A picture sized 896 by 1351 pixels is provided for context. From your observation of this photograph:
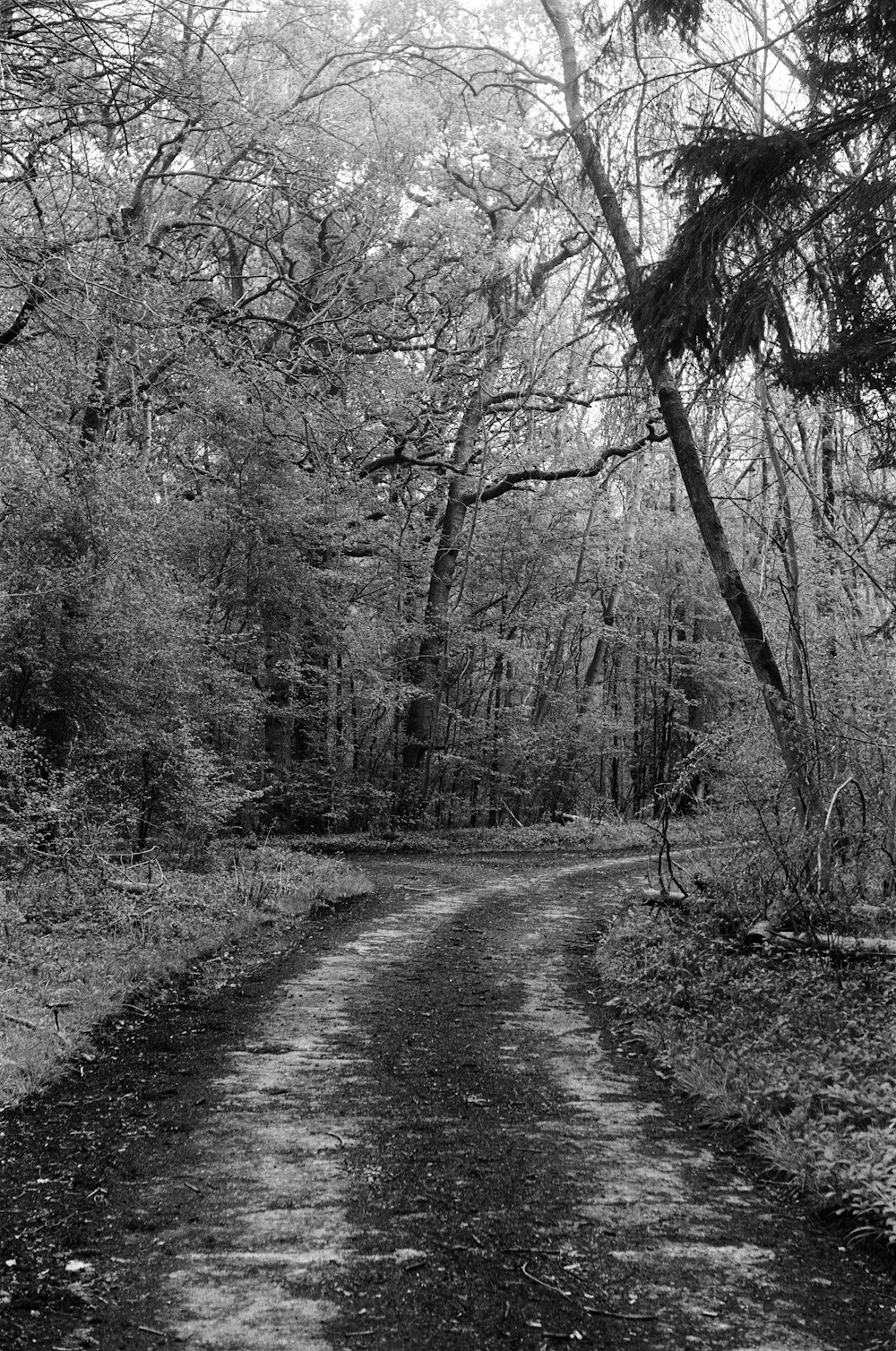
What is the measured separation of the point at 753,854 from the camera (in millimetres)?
9219

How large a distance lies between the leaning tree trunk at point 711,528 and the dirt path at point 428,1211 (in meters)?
3.18

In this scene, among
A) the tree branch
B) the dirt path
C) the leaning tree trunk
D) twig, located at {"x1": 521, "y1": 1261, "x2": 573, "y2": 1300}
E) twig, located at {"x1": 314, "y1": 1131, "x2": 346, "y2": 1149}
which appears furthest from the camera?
the tree branch

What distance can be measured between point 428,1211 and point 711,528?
716 cm

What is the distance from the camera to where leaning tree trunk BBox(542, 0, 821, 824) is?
8898mm

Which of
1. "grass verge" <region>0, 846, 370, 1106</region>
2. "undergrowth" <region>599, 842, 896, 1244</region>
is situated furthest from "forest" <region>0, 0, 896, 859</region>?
"undergrowth" <region>599, 842, 896, 1244</region>

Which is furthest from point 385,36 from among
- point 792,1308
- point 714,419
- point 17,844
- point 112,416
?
point 792,1308

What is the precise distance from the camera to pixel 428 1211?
13.0 ft

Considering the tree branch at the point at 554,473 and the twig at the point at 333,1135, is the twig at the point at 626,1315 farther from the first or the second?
the tree branch at the point at 554,473

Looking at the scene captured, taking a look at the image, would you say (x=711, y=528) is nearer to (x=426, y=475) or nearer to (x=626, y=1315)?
(x=626, y=1315)

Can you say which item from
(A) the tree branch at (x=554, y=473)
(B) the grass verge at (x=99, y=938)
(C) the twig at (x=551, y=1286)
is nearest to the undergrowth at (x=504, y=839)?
(B) the grass verge at (x=99, y=938)

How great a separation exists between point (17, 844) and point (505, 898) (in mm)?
6250

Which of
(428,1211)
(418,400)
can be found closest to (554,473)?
(418,400)

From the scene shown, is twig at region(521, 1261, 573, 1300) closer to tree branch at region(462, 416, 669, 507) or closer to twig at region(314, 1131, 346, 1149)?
twig at region(314, 1131, 346, 1149)

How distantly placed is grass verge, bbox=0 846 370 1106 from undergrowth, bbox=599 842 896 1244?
11.6 feet
